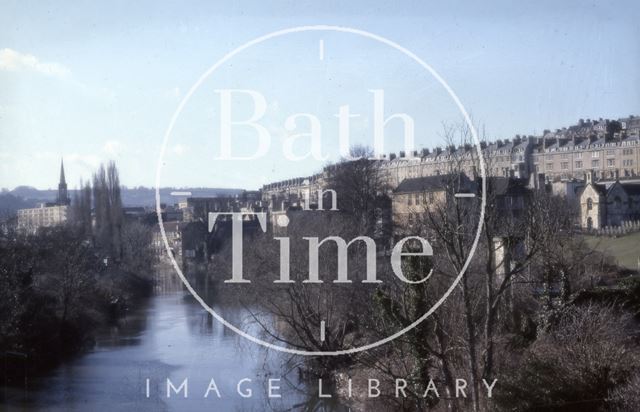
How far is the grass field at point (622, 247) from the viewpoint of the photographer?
4.65 meters

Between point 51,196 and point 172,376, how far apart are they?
5.41ft

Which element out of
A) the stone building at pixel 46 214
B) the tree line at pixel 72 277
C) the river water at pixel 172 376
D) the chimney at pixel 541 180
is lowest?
the river water at pixel 172 376

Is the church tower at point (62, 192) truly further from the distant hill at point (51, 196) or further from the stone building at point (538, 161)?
the stone building at point (538, 161)

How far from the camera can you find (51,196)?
432 cm

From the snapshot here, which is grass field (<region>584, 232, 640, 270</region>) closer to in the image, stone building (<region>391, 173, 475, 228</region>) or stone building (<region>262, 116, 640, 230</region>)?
stone building (<region>262, 116, 640, 230</region>)

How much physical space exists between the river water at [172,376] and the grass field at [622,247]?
223 centimetres

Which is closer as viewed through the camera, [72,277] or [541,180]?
[72,277]

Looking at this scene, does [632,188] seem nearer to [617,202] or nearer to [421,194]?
[617,202]

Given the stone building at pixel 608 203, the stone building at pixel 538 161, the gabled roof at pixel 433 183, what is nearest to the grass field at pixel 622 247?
the stone building at pixel 608 203

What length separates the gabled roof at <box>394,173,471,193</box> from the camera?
2685mm

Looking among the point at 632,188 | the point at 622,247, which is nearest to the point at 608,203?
the point at 632,188

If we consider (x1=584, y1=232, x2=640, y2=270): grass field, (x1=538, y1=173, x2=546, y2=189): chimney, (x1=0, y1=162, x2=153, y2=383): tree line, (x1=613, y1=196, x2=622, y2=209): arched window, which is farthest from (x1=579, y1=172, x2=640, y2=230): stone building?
(x1=0, y1=162, x2=153, y2=383): tree line

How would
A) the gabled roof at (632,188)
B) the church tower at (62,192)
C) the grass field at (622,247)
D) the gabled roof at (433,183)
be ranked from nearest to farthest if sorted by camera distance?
the gabled roof at (433,183) → the church tower at (62,192) → the grass field at (622,247) → the gabled roof at (632,188)

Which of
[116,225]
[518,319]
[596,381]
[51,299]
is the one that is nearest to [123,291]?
[116,225]
